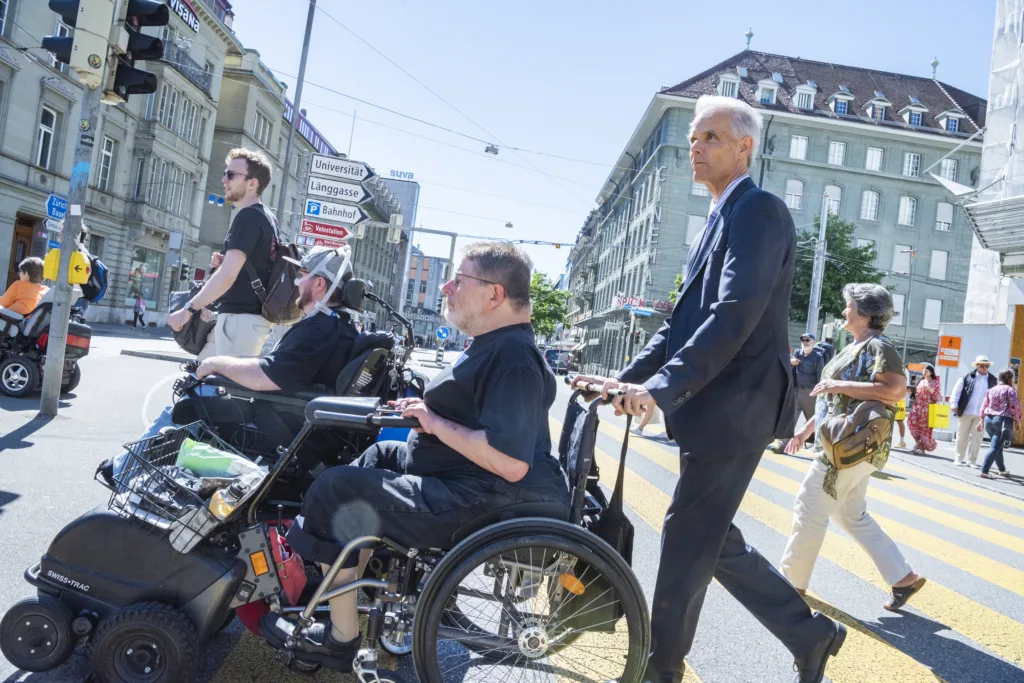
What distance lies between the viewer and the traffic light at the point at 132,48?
A: 740cm

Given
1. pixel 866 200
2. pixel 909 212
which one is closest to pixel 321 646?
pixel 866 200

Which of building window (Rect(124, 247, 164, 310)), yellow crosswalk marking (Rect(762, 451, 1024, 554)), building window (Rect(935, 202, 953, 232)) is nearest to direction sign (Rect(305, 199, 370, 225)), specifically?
yellow crosswalk marking (Rect(762, 451, 1024, 554))

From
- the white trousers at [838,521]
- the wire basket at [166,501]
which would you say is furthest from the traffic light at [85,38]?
the white trousers at [838,521]

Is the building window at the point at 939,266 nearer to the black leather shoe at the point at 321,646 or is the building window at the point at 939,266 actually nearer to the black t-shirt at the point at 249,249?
the black t-shirt at the point at 249,249

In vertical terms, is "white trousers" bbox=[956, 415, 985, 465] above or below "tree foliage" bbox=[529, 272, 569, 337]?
below

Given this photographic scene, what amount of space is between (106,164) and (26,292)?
27006 mm

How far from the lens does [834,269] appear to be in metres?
46.1

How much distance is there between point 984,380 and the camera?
551 inches

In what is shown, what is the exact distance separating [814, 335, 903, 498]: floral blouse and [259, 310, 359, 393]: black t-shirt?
2537mm

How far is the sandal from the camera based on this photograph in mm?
4250

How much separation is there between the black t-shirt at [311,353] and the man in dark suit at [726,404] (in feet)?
4.50

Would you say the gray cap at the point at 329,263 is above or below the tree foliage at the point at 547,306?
below

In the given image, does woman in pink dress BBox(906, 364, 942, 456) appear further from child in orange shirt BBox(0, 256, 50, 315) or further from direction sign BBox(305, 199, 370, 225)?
child in orange shirt BBox(0, 256, 50, 315)

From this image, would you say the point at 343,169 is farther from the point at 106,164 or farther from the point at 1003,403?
the point at 106,164
